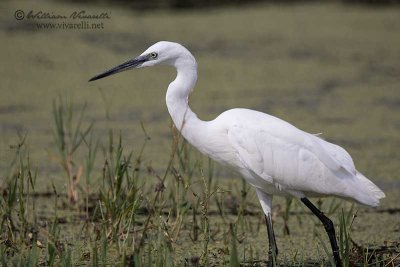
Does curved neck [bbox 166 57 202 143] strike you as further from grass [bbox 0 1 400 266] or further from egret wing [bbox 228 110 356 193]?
egret wing [bbox 228 110 356 193]

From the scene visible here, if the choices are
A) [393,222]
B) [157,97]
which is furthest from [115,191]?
[157,97]

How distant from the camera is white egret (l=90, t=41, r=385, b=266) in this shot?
3.21m

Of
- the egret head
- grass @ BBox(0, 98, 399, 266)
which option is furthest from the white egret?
grass @ BBox(0, 98, 399, 266)

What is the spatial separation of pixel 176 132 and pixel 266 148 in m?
0.36

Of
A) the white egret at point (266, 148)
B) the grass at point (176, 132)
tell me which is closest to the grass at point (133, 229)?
the grass at point (176, 132)

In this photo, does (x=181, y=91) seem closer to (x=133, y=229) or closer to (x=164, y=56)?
(x=164, y=56)

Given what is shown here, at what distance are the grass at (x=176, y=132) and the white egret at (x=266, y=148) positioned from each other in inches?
5.7

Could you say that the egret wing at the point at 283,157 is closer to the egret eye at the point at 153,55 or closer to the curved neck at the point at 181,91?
the curved neck at the point at 181,91

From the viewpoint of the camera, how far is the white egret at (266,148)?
321 cm

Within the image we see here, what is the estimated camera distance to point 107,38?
285 inches

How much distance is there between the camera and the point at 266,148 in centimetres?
323

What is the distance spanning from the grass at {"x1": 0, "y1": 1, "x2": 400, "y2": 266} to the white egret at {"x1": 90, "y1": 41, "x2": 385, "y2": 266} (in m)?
0.14

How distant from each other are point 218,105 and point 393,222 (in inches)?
78.2

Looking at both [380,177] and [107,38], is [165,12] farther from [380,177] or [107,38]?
[380,177]
